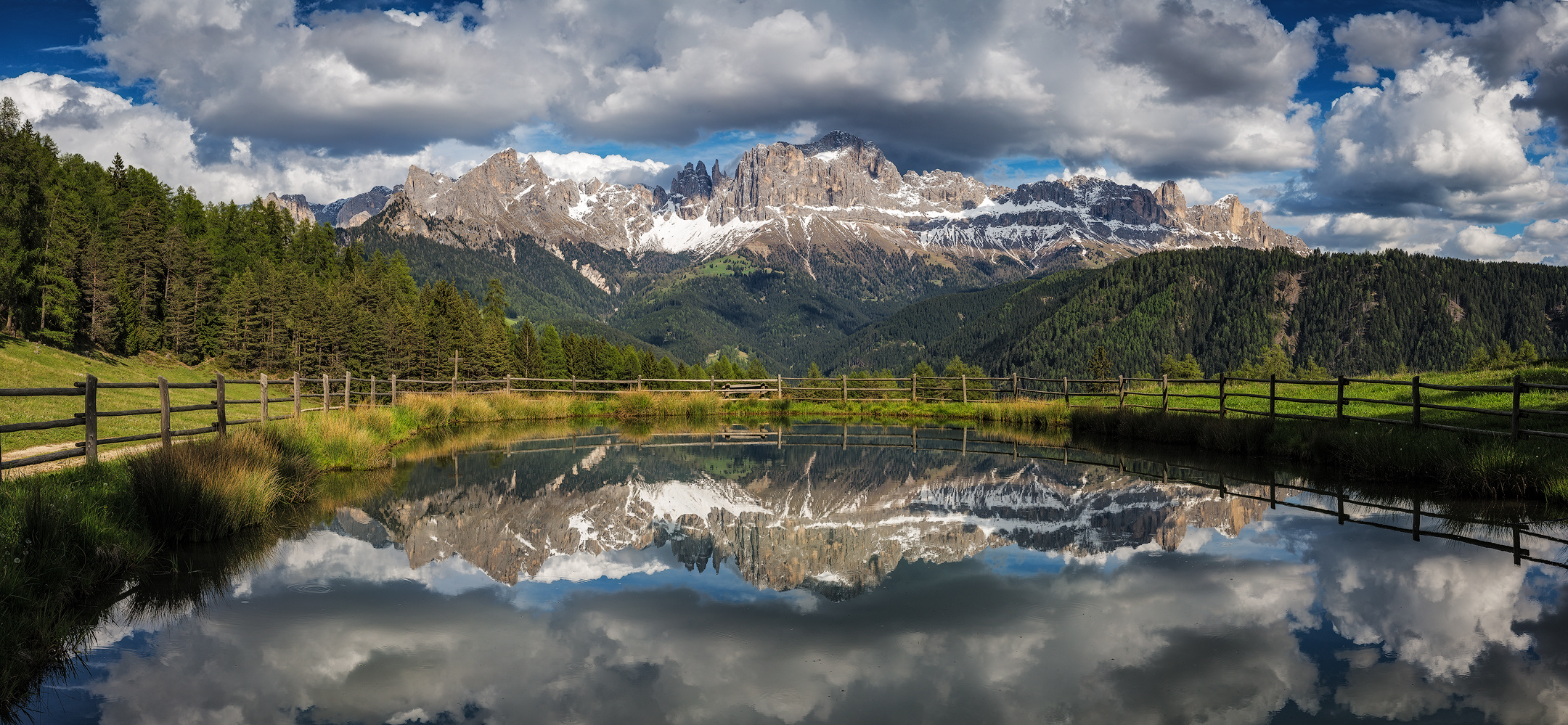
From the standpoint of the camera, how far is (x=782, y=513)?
13.3 m

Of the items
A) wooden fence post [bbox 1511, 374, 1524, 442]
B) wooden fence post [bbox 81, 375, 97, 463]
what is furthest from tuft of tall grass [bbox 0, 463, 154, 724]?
wooden fence post [bbox 1511, 374, 1524, 442]

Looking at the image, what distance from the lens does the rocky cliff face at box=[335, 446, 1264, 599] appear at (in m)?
10.2

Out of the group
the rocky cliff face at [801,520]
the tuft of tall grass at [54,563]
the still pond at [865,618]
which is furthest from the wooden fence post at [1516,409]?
the tuft of tall grass at [54,563]

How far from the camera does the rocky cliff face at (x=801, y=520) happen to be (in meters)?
10.2

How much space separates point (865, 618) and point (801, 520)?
479cm

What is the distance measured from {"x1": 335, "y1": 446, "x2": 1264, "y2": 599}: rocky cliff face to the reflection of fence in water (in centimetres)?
90

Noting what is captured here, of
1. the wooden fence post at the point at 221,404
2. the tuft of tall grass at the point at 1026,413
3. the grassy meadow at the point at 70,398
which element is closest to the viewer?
the wooden fence post at the point at 221,404

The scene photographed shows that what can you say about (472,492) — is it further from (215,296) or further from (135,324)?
(215,296)

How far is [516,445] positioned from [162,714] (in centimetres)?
1869

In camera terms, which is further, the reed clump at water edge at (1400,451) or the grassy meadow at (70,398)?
the grassy meadow at (70,398)

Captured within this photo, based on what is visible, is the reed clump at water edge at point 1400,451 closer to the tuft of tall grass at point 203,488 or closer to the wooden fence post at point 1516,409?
the wooden fence post at point 1516,409

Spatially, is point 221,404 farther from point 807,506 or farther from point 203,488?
point 807,506

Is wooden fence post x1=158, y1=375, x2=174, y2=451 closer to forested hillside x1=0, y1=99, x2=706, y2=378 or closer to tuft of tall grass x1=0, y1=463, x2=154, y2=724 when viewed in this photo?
tuft of tall grass x1=0, y1=463, x2=154, y2=724

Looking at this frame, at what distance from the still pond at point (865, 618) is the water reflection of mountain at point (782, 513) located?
84 millimetres
